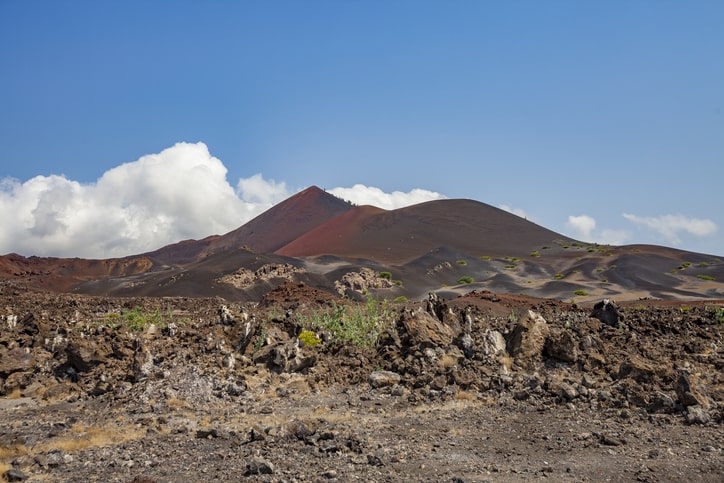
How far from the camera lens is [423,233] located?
102188 millimetres

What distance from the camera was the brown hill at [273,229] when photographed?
133875 mm

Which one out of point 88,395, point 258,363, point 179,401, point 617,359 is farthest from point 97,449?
point 617,359

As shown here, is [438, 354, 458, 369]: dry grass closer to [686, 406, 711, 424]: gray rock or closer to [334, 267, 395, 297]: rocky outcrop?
[686, 406, 711, 424]: gray rock

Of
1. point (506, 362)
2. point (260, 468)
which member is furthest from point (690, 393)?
point (260, 468)

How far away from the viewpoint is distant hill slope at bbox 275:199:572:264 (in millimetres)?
94000

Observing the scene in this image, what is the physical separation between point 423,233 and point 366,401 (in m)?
92.8

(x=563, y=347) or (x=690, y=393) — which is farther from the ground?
(x=563, y=347)

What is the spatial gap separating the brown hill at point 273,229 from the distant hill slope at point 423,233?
50.5 ft

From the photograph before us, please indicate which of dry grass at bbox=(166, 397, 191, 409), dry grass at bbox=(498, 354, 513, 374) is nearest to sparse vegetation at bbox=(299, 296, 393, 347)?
dry grass at bbox=(498, 354, 513, 374)

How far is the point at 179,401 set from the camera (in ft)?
34.0

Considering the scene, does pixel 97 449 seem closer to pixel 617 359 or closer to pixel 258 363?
pixel 258 363

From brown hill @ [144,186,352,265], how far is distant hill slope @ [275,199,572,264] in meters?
15.4

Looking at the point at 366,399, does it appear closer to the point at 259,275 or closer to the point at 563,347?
the point at 563,347

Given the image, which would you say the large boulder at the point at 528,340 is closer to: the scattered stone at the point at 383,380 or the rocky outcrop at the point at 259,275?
A: the scattered stone at the point at 383,380
